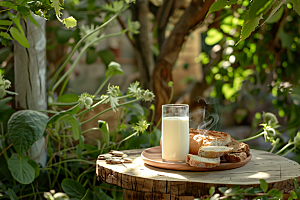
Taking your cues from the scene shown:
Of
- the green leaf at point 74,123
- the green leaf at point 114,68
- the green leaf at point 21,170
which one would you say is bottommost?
the green leaf at point 21,170

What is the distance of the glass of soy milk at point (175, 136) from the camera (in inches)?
30.0

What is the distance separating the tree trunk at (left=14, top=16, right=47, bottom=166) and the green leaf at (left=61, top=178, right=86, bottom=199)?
0.77ft

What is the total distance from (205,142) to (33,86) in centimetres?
72

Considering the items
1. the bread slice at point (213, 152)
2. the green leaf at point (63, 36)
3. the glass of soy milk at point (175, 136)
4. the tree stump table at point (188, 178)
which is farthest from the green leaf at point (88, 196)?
the green leaf at point (63, 36)

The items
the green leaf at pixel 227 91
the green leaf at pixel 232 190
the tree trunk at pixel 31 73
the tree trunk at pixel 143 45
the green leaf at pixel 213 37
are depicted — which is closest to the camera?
the green leaf at pixel 232 190

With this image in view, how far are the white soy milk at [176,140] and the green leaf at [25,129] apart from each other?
38 cm

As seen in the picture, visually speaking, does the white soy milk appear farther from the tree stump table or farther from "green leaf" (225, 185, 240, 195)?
"green leaf" (225, 185, 240, 195)

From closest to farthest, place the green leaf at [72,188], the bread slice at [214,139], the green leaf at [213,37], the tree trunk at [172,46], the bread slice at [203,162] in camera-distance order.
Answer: the bread slice at [203,162], the bread slice at [214,139], the green leaf at [72,188], the tree trunk at [172,46], the green leaf at [213,37]

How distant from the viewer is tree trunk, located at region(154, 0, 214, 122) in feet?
4.28

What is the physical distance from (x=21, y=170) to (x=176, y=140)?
47 cm

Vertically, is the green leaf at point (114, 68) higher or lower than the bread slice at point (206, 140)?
higher

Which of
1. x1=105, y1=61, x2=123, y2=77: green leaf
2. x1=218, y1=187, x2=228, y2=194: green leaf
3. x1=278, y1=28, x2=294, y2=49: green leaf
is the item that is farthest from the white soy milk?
x1=278, y1=28, x2=294, y2=49: green leaf

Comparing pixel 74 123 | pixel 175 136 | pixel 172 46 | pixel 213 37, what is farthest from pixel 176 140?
pixel 213 37

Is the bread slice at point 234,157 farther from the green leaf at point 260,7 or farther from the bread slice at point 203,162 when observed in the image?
the green leaf at point 260,7
